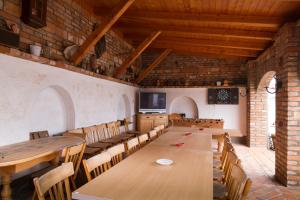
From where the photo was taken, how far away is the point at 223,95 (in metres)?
8.62

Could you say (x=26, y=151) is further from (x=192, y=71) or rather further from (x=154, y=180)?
(x=192, y=71)

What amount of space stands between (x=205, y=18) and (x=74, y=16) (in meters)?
2.86

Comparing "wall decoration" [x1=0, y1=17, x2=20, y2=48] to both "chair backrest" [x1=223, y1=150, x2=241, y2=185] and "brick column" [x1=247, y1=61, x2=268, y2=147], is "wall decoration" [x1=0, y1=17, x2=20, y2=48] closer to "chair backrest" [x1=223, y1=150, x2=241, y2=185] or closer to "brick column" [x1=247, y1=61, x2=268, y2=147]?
"chair backrest" [x1=223, y1=150, x2=241, y2=185]

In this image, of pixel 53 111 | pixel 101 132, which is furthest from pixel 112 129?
pixel 53 111

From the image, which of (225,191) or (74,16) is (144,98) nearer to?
(74,16)

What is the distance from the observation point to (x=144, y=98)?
871cm

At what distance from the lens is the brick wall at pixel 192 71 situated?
8.83 m

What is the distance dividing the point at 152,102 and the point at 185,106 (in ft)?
5.27

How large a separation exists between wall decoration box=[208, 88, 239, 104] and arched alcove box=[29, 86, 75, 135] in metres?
5.64

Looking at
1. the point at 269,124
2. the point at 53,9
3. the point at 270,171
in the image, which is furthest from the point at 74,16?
the point at 269,124

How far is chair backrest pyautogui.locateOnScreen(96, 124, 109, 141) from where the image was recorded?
5555 millimetres

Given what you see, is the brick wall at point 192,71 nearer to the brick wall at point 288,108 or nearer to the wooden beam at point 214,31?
the wooden beam at point 214,31

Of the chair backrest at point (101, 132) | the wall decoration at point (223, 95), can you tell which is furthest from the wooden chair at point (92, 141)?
the wall decoration at point (223, 95)

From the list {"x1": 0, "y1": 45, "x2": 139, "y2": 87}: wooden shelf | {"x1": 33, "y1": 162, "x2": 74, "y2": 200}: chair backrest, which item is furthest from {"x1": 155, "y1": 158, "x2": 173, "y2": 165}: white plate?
{"x1": 0, "y1": 45, "x2": 139, "y2": 87}: wooden shelf
